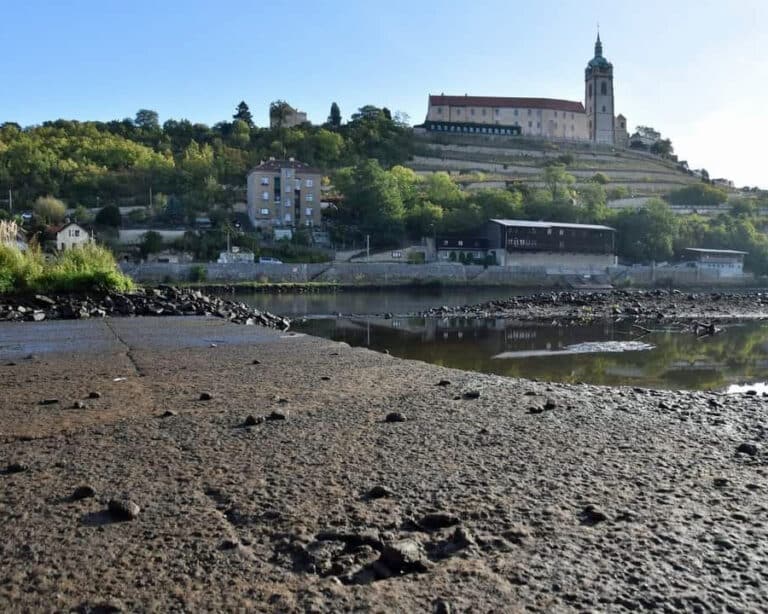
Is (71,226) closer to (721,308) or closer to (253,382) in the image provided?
(721,308)

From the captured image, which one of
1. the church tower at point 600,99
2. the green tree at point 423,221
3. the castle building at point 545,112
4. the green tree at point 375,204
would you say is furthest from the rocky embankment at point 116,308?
the church tower at point 600,99

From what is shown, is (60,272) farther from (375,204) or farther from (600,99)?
(600,99)

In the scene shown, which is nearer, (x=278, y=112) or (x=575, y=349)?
(x=575, y=349)

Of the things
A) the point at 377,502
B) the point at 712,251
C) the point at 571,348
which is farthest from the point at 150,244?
the point at 377,502

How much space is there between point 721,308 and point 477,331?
65.5 feet

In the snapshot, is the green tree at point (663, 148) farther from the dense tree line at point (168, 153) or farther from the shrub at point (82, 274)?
the shrub at point (82, 274)

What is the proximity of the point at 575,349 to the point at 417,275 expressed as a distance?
1869 inches

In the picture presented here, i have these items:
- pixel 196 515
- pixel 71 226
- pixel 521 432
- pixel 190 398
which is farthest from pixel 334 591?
pixel 71 226

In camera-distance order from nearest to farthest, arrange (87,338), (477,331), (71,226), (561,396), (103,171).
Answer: (561,396)
(87,338)
(477,331)
(71,226)
(103,171)

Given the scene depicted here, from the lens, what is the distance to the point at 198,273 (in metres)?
57.4

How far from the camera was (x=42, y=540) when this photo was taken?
3.32 m

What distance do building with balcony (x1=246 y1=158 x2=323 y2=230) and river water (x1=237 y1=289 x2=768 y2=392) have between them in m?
52.1

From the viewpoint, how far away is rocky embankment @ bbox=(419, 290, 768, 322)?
31453 mm

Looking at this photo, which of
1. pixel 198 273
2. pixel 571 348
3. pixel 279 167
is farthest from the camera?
pixel 279 167
